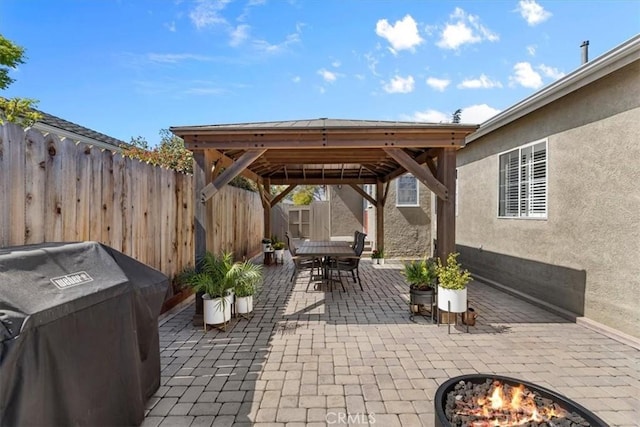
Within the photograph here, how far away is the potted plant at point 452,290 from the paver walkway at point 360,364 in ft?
1.05

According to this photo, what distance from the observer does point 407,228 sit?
32.4 ft

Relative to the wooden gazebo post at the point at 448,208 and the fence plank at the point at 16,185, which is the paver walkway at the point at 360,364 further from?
the fence plank at the point at 16,185

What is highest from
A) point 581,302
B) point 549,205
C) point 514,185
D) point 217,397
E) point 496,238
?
point 514,185

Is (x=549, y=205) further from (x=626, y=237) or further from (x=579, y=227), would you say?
(x=626, y=237)

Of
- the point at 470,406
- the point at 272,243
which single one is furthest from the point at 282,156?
the point at 470,406

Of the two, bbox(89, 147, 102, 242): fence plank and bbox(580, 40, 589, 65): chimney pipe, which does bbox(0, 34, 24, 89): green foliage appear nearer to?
bbox(89, 147, 102, 242): fence plank

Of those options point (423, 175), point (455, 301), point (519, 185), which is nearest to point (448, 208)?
point (423, 175)

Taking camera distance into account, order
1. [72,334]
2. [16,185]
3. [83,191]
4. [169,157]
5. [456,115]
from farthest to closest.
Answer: [456,115]
[169,157]
[83,191]
[16,185]
[72,334]

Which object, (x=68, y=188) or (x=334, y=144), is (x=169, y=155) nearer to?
(x=334, y=144)

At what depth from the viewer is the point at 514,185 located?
5855 mm

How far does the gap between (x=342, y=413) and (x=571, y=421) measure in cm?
142

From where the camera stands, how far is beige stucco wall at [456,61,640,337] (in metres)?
3.66

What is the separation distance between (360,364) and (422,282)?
1843mm

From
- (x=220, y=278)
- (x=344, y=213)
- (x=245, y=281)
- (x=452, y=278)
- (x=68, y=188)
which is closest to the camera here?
(x=68, y=188)
